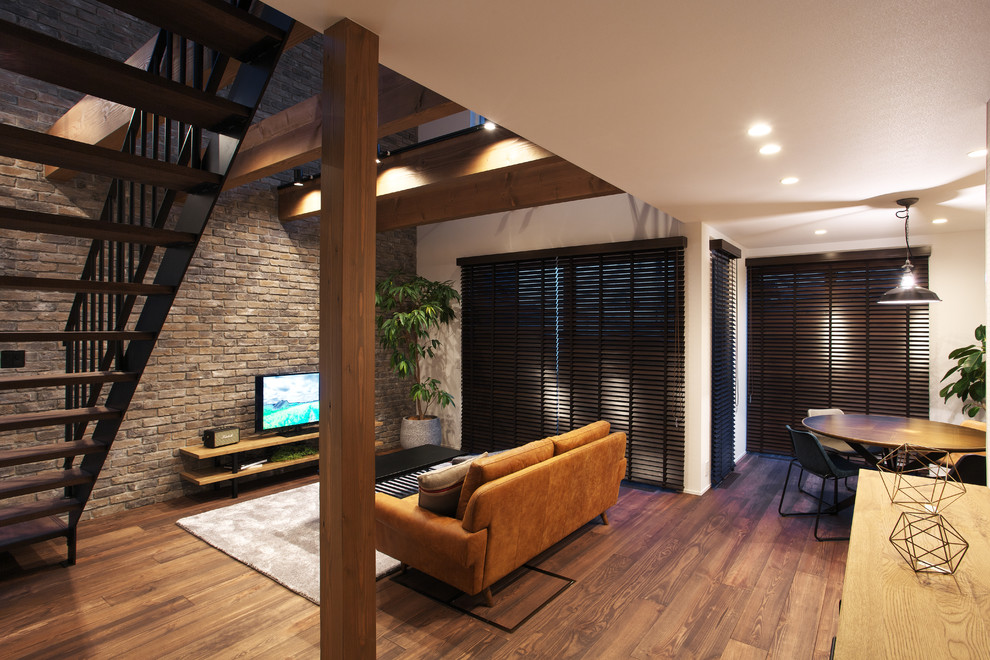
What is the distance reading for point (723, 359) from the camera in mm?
5074

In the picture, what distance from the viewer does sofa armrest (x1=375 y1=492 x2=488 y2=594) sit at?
2588 millimetres

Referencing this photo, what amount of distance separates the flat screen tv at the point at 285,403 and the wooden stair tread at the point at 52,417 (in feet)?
7.87

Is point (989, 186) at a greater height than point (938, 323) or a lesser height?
greater

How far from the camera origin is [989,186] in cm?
213

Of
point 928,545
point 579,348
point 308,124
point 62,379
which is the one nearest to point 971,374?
point 579,348

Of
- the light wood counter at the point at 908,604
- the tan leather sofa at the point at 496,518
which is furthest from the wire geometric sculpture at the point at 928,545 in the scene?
the tan leather sofa at the point at 496,518

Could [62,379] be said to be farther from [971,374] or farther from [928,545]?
[971,374]

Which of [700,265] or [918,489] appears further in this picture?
[700,265]

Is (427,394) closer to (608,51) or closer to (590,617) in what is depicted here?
(590,617)

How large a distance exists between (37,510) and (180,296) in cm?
201

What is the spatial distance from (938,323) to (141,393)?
7.21 metres

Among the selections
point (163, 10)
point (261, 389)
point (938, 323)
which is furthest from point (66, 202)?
point (938, 323)

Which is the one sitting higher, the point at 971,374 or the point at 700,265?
the point at 700,265

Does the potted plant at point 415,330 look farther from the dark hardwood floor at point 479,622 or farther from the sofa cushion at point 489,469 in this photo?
the sofa cushion at point 489,469
